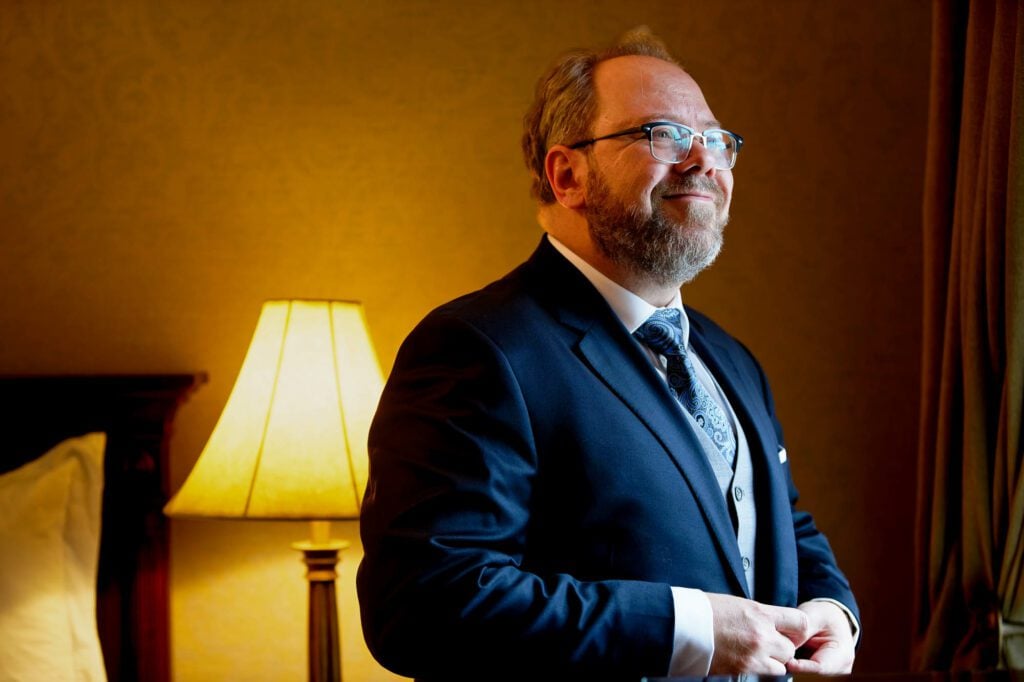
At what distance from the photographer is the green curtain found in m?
1.97

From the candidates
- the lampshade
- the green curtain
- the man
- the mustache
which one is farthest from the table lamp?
the green curtain

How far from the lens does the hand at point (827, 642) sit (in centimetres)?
157

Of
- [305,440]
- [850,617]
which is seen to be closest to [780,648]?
[850,617]

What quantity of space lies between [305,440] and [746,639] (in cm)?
98

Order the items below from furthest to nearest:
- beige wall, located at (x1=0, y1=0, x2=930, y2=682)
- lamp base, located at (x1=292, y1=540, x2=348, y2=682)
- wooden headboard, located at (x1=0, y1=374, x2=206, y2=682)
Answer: beige wall, located at (x1=0, y1=0, x2=930, y2=682)
wooden headboard, located at (x1=0, y1=374, x2=206, y2=682)
lamp base, located at (x1=292, y1=540, x2=348, y2=682)

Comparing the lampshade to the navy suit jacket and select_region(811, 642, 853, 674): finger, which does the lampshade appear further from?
select_region(811, 642, 853, 674): finger

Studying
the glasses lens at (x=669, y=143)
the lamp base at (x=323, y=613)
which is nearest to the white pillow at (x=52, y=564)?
the lamp base at (x=323, y=613)

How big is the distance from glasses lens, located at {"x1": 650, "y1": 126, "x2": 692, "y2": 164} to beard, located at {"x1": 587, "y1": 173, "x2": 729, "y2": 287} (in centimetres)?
4

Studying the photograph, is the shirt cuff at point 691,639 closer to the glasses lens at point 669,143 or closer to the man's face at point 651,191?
the man's face at point 651,191

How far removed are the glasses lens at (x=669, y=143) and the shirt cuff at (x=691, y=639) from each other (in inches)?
26.1

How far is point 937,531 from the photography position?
7.16ft

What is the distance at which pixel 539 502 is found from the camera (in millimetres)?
1528

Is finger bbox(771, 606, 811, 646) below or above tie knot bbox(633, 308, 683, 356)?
below

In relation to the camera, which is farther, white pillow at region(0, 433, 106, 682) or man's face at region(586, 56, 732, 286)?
white pillow at region(0, 433, 106, 682)
